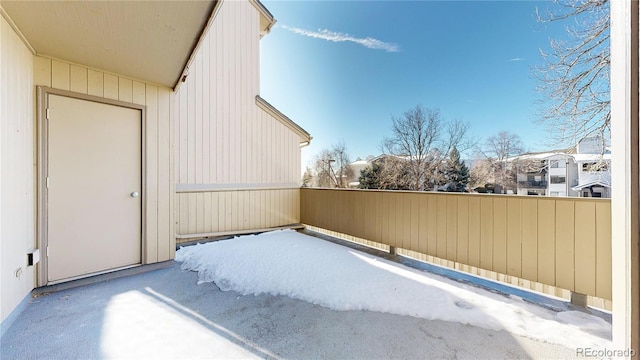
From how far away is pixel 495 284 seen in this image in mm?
2729

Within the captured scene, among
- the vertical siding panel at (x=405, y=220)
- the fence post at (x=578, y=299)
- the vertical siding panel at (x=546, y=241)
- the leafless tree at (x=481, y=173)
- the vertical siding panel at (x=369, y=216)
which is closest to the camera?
the fence post at (x=578, y=299)

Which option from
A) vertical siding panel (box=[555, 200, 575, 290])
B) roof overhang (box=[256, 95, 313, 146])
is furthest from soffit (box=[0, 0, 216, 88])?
vertical siding panel (box=[555, 200, 575, 290])

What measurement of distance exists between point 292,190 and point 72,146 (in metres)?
3.80

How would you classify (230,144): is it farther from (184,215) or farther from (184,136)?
(184,215)

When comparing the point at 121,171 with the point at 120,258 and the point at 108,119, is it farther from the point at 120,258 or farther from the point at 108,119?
the point at 120,258


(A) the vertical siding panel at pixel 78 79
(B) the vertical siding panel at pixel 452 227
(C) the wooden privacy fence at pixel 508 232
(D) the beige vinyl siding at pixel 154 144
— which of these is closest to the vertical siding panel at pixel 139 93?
(D) the beige vinyl siding at pixel 154 144

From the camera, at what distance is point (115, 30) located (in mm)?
2059

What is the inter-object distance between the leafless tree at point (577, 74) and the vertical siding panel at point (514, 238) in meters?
3.29

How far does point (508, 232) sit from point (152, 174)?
14.3 feet

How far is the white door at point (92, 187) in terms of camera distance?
2.54 m

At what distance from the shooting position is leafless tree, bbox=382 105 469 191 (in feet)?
48.9

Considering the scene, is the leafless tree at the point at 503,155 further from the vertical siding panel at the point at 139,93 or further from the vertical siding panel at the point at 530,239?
the vertical siding panel at the point at 139,93

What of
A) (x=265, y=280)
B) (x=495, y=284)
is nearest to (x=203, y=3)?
(x=265, y=280)

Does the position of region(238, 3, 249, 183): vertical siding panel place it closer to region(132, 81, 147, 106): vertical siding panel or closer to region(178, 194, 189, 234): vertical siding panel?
region(178, 194, 189, 234): vertical siding panel
